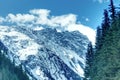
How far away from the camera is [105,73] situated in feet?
176

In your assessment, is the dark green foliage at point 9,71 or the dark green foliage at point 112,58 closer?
the dark green foliage at point 112,58

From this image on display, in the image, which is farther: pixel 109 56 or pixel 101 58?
pixel 101 58

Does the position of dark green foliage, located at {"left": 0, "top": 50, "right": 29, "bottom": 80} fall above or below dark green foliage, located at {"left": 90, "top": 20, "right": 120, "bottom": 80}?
above

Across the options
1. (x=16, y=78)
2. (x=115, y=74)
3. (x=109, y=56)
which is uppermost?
(x=16, y=78)

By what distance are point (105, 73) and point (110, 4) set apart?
18646 mm

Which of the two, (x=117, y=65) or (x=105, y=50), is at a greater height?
(x=105, y=50)

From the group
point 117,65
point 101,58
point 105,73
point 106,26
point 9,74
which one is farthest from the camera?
point 9,74

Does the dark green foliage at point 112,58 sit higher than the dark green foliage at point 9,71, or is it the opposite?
the dark green foliage at point 9,71

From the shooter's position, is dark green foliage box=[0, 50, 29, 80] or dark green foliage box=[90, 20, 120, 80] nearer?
dark green foliage box=[90, 20, 120, 80]

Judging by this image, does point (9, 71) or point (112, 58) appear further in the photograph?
point (9, 71)

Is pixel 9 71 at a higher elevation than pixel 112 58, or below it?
higher

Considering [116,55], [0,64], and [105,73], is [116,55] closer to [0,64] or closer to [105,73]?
[105,73]

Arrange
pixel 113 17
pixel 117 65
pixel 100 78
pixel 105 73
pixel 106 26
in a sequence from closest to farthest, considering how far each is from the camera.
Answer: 1. pixel 117 65
2. pixel 105 73
3. pixel 100 78
4. pixel 113 17
5. pixel 106 26

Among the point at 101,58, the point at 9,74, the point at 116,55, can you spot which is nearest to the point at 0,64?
the point at 9,74
